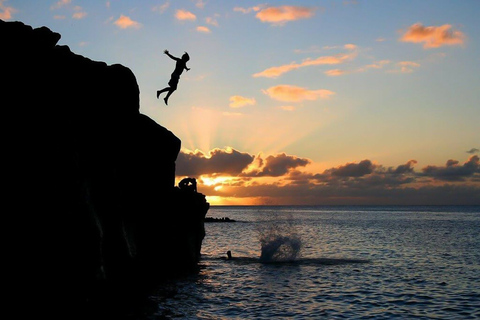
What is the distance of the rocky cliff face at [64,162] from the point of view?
15.3 meters

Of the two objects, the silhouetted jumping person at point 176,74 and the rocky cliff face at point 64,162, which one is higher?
the silhouetted jumping person at point 176,74

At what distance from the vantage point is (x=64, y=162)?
646 inches

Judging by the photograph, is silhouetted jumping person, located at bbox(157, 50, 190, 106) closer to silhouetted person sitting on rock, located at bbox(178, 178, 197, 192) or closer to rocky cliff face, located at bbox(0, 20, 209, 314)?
rocky cliff face, located at bbox(0, 20, 209, 314)

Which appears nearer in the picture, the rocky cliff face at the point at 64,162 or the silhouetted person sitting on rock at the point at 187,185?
the rocky cliff face at the point at 64,162

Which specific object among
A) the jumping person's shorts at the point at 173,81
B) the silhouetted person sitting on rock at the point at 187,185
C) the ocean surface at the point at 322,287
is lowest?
the ocean surface at the point at 322,287

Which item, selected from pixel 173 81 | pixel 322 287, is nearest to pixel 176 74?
pixel 173 81

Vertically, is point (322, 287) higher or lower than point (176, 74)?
lower

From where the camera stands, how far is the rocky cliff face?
50.1 ft

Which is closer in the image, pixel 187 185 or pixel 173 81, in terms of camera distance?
pixel 173 81

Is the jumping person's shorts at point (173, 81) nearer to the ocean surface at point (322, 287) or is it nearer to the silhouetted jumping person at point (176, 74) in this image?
the silhouetted jumping person at point (176, 74)

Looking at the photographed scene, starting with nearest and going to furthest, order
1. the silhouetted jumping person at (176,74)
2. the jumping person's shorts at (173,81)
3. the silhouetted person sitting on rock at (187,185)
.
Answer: the silhouetted jumping person at (176,74), the jumping person's shorts at (173,81), the silhouetted person sitting on rock at (187,185)

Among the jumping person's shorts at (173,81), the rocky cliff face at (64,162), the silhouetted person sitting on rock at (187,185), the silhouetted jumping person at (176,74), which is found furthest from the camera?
the silhouetted person sitting on rock at (187,185)

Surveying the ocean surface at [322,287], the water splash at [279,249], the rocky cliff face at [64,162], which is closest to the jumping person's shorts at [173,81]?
the rocky cliff face at [64,162]

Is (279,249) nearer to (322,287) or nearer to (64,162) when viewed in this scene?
(322,287)
